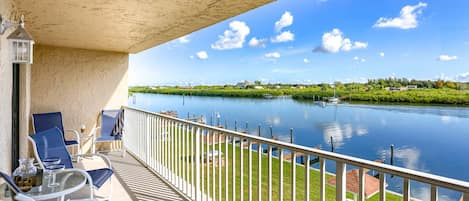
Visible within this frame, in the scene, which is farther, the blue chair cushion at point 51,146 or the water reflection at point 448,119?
the water reflection at point 448,119

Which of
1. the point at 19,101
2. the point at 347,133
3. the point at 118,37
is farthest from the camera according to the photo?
the point at 347,133

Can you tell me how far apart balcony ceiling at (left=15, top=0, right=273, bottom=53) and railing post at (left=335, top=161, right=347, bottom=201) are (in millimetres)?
1783

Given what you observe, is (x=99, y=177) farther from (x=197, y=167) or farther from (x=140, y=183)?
(x=140, y=183)

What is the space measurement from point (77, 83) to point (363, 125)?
23814 mm

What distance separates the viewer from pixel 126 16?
3.32 m

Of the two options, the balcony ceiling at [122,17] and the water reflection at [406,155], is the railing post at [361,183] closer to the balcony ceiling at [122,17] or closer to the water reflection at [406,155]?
the balcony ceiling at [122,17]

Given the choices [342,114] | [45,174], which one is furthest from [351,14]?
[45,174]

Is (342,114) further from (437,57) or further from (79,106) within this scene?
(79,106)

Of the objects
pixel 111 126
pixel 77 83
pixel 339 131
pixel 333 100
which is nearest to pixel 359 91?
pixel 333 100

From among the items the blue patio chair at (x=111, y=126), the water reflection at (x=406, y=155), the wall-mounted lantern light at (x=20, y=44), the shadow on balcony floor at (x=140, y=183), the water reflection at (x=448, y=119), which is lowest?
the water reflection at (x=406, y=155)

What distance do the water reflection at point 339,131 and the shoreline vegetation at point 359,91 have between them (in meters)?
2.72

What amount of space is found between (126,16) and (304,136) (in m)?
23.8

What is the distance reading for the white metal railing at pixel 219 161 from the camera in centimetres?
146

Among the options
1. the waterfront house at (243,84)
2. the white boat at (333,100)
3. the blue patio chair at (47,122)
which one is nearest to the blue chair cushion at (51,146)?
the blue patio chair at (47,122)
